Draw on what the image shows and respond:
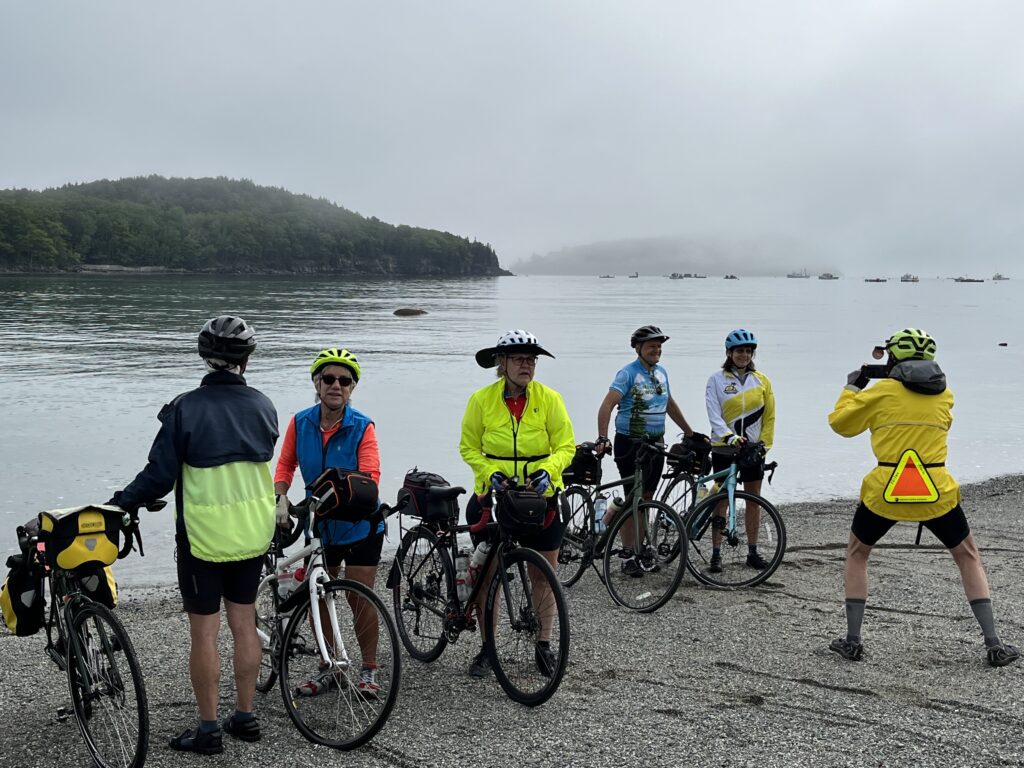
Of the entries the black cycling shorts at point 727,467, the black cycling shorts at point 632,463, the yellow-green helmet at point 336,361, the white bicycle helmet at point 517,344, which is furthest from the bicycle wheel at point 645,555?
the yellow-green helmet at point 336,361

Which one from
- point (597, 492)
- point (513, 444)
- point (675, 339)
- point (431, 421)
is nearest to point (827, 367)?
point (675, 339)

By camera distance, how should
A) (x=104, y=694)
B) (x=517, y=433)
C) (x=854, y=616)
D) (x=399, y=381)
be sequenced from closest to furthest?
(x=104, y=694) < (x=517, y=433) < (x=854, y=616) < (x=399, y=381)

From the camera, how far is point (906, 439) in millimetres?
5293

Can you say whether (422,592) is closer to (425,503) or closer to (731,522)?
(425,503)

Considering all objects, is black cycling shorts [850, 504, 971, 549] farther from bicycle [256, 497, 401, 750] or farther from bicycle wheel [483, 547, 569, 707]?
bicycle [256, 497, 401, 750]

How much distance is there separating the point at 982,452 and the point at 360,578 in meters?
15.6

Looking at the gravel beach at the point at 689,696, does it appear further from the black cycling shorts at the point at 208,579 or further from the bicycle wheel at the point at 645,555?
the black cycling shorts at the point at 208,579

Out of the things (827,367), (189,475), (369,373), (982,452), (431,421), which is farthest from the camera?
(827,367)

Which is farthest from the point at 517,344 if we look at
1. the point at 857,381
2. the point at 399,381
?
the point at 399,381

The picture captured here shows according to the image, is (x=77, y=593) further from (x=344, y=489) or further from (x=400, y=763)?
(x=400, y=763)

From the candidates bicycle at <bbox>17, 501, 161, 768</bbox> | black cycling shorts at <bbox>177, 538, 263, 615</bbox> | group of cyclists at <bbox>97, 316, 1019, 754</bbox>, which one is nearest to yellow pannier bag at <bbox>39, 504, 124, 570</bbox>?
bicycle at <bbox>17, 501, 161, 768</bbox>

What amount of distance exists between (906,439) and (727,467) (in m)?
2.24

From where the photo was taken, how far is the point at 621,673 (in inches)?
214

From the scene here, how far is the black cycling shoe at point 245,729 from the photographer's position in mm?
4387
